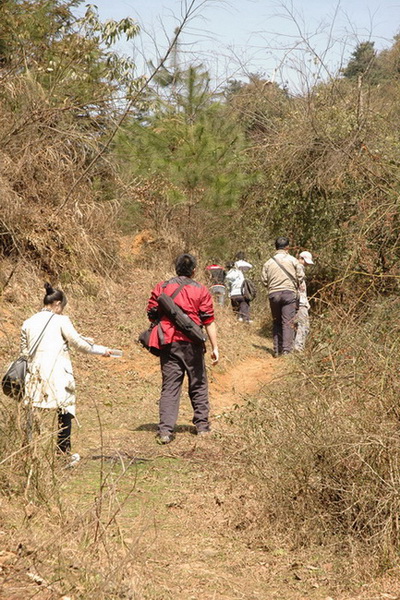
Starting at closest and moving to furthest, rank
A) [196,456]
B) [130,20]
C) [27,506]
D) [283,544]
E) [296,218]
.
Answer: [27,506] < [283,544] < [196,456] < [130,20] < [296,218]

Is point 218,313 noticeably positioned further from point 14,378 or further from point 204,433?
point 14,378

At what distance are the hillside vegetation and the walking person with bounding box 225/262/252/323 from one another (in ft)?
1.47

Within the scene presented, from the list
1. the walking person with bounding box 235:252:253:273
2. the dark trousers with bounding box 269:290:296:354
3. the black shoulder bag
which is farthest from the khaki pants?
the black shoulder bag

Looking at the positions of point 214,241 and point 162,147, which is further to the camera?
point 214,241

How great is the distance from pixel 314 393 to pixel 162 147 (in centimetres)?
1085

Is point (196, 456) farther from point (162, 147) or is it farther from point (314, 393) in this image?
point (162, 147)

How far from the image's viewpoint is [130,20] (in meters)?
13.7

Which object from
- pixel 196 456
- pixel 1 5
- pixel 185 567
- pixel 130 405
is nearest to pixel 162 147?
pixel 1 5

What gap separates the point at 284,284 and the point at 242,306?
3359 millimetres

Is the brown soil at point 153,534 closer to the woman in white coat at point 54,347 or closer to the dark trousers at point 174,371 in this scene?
the dark trousers at point 174,371

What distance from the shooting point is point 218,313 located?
15.1 meters

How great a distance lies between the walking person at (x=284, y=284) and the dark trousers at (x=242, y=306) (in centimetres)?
289

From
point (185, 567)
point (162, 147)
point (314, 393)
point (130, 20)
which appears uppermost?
point (130, 20)

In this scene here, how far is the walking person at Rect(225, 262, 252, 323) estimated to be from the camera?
16.0m
